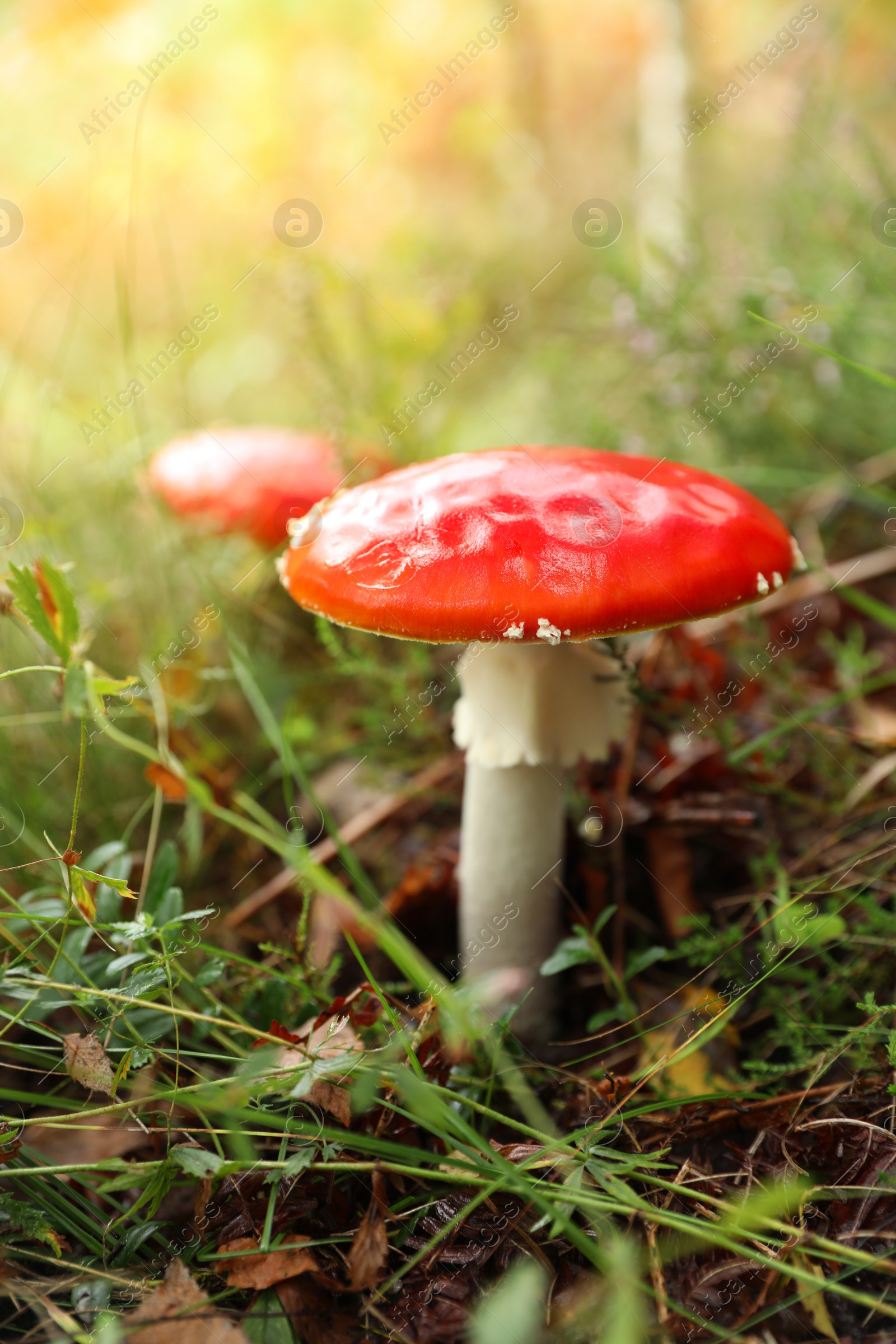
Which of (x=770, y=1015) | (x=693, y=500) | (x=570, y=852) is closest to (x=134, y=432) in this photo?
(x=570, y=852)

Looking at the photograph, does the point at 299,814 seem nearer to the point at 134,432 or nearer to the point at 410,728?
the point at 410,728

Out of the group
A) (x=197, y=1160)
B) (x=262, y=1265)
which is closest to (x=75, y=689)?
(x=197, y=1160)

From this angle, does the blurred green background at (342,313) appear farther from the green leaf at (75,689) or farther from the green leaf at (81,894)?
the green leaf at (81,894)

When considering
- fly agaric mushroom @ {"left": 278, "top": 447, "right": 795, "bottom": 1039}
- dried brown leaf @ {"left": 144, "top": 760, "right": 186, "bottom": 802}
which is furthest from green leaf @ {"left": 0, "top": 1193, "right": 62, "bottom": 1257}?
fly agaric mushroom @ {"left": 278, "top": 447, "right": 795, "bottom": 1039}

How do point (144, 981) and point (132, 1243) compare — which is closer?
point (132, 1243)

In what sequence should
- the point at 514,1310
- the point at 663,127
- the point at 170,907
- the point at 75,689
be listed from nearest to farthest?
the point at 514,1310 → the point at 75,689 → the point at 170,907 → the point at 663,127

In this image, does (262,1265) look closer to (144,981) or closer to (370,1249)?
(370,1249)

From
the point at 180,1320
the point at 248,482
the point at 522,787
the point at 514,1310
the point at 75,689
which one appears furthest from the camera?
the point at 248,482

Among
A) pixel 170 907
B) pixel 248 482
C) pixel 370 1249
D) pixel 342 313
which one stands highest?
pixel 342 313

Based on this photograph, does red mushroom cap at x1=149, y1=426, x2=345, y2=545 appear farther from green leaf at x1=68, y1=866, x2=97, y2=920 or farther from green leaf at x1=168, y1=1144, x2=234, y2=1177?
Result: green leaf at x1=168, y1=1144, x2=234, y2=1177
